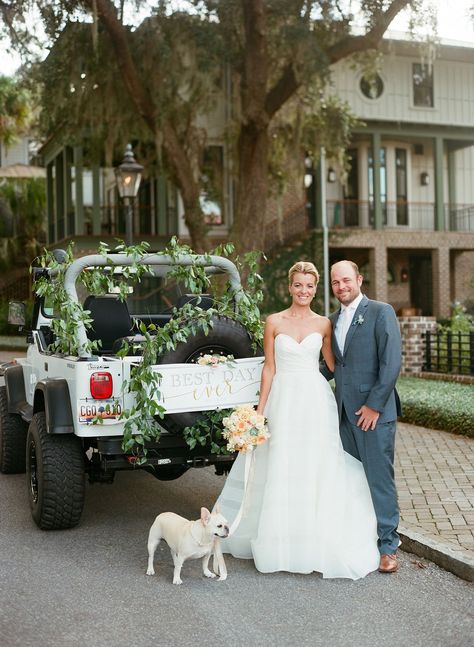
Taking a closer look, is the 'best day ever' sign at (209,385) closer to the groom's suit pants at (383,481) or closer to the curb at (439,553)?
the groom's suit pants at (383,481)

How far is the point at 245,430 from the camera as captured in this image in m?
5.00

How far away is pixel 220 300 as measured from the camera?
20.7 ft

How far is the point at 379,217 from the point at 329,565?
70.2 feet

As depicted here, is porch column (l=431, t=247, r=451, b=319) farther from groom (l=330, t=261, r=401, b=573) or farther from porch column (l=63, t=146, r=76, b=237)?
groom (l=330, t=261, r=401, b=573)

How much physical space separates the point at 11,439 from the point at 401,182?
22.3 metres

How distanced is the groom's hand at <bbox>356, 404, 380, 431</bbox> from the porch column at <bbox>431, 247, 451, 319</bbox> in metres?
21.7

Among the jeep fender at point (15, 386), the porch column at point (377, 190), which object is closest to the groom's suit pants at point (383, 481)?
the jeep fender at point (15, 386)

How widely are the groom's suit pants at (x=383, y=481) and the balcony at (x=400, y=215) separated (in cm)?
2130

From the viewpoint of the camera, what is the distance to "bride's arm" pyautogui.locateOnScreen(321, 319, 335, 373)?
17.5 ft

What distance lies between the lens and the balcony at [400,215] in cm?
2648

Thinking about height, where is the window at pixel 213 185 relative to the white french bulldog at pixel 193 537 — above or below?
above

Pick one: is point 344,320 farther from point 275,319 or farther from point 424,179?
point 424,179

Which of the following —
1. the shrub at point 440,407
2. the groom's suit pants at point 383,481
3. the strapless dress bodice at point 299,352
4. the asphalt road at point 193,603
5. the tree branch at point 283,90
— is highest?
the tree branch at point 283,90

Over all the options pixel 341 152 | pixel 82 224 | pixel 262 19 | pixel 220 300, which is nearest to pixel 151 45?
pixel 262 19
